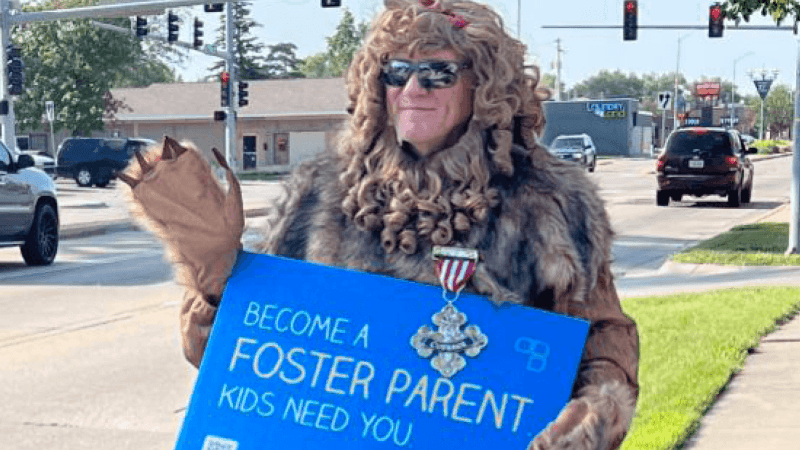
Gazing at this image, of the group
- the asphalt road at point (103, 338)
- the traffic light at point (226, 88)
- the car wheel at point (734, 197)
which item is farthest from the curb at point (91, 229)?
the traffic light at point (226, 88)

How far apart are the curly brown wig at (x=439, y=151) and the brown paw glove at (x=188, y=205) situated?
0.26m

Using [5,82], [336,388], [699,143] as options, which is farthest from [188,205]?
[5,82]

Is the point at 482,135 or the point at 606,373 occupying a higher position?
the point at 482,135

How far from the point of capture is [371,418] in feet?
9.04

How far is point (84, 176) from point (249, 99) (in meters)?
21.6

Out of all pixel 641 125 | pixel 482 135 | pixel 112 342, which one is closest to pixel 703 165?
pixel 112 342

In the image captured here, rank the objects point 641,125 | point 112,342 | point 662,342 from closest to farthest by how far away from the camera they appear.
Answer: point 662,342 → point 112,342 → point 641,125

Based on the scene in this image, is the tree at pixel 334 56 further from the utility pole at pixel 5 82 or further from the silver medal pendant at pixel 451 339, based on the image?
the silver medal pendant at pixel 451 339

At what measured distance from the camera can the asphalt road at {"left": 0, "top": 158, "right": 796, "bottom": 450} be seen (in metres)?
7.35

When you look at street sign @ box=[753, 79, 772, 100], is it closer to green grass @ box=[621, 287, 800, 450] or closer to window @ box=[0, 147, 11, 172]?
window @ box=[0, 147, 11, 172]

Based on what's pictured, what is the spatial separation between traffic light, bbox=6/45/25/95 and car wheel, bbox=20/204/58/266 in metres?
15.0

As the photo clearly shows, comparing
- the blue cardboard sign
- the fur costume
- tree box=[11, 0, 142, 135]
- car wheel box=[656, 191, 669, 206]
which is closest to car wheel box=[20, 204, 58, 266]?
car wheel box=[656, 191, 669, 206]

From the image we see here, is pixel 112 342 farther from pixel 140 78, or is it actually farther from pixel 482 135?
pixel 140 78

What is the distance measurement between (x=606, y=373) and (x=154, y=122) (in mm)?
66450
